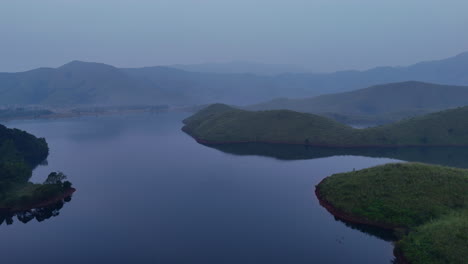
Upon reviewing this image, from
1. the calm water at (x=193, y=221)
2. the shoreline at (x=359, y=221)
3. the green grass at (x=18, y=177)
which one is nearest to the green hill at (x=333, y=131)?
the calm water at (x=193, y=221)

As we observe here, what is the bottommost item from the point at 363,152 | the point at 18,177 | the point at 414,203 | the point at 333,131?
the point at 18,177

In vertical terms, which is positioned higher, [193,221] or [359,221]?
[359,221]

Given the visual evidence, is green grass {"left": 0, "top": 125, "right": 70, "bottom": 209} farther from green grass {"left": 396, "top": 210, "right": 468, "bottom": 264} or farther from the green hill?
the green hill

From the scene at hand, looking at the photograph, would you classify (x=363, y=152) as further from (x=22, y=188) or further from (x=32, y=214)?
(x=22, y=188)

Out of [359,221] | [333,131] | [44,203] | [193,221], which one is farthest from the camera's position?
[333,131]

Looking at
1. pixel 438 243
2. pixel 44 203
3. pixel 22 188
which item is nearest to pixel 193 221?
pixel 44 203
